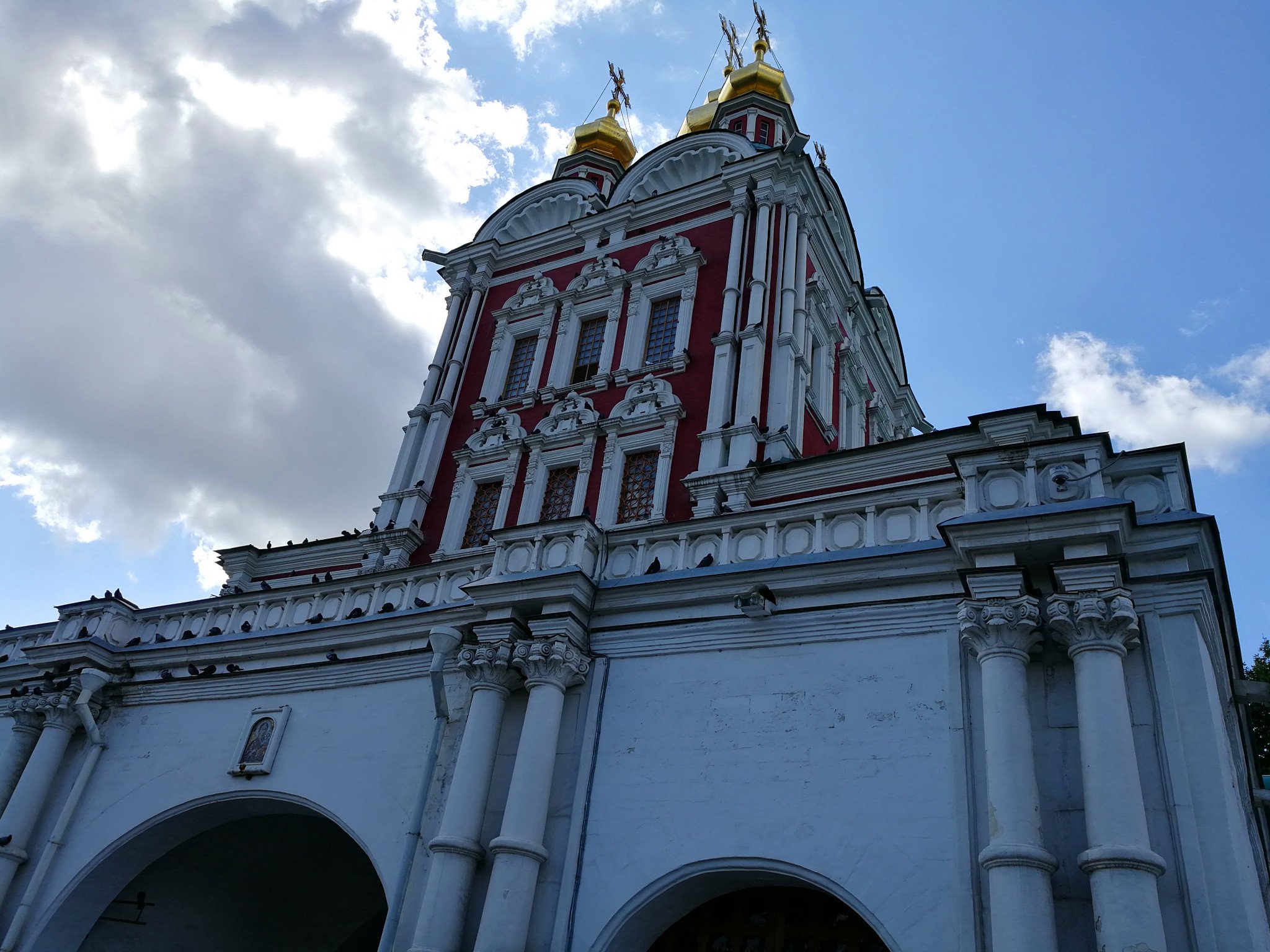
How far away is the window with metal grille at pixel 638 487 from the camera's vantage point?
61.2 feet

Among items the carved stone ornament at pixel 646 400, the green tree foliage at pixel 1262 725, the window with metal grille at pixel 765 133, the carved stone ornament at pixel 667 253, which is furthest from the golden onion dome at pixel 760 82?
the green tree foliage at pixel 1262 725

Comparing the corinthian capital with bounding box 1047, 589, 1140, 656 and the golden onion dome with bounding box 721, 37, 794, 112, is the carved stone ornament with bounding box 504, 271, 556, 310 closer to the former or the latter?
the golden onion dome with bounding box 721, 37, 794, 112

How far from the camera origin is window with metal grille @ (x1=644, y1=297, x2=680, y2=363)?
2098cm

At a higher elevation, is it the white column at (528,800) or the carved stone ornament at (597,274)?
the carved stone ornament at (597,274)

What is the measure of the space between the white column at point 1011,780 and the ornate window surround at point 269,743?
27.5 feet

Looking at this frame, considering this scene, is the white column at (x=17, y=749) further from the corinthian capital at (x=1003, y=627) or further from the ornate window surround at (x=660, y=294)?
Answer: the corinthian capital at (x=1003, y=627)

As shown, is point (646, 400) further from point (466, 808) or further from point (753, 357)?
point (466, 808)

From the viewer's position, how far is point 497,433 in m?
21.5

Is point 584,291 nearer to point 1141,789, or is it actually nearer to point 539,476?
point 539,476

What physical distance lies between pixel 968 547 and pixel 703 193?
50.6ft

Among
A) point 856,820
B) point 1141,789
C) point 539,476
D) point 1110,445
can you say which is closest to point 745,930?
point 856,820

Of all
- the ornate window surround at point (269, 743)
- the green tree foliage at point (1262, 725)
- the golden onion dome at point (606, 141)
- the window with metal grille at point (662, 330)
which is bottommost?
the ornate window surround at point (269, 743)

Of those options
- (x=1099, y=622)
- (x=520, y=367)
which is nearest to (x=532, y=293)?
(x=520, y=367)

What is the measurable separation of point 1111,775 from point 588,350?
16136 mm
